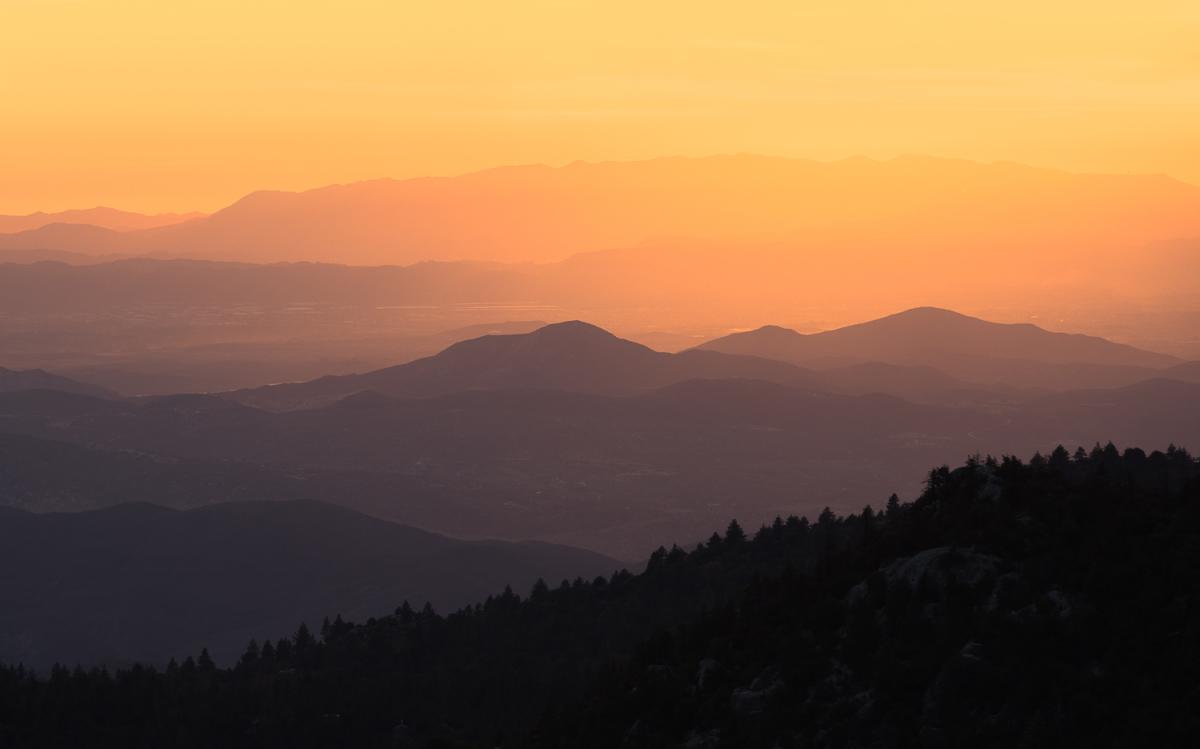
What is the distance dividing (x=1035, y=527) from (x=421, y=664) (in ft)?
176

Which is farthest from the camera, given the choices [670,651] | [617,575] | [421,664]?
[617,575]

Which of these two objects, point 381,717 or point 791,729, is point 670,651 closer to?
point 791,729

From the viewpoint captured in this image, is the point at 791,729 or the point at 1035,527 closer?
the point at 791,729

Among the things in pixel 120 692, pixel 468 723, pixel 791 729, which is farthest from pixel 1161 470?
pixel 120 692

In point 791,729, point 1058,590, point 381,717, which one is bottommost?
point 381,717

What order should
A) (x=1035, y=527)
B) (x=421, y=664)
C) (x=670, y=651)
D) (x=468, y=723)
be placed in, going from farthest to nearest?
(x=421, y=664) < (x=468, y=723) < (x=670, y=651) < (x=1035, y=527)

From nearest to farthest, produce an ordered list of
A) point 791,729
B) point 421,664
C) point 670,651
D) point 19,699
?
point 791,729, point 670,651, point 19,699, point 421,664

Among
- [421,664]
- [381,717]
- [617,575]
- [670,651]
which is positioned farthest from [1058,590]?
[617,575]

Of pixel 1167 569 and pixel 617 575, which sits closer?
pixel 1167 569

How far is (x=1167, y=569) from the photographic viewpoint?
50438 mm

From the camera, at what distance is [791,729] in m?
50.4

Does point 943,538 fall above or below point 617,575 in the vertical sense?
above

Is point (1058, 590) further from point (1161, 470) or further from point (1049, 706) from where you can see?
point (1161, 470)

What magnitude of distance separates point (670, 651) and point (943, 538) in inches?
390
